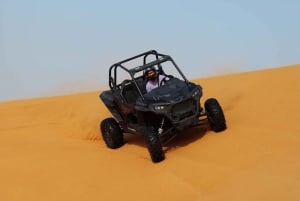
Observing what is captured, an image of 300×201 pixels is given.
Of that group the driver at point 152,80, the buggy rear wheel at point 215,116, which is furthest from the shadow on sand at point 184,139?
the driver at point 152,80

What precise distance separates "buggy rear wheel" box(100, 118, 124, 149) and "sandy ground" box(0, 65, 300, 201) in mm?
142

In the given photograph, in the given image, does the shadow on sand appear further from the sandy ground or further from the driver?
the driver

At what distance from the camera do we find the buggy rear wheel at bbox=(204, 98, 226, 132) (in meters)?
8.89

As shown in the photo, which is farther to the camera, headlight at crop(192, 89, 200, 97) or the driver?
the driver

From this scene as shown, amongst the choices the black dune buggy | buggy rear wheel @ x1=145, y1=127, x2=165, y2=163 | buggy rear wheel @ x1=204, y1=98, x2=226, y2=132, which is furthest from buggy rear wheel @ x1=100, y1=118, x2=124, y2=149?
buggy rear wheel @ x1=204, y1=98, x2=226, y2=132

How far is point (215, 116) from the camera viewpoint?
890 centimetres

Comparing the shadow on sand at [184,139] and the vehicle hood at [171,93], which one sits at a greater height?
the vehicle hood at [171,93]

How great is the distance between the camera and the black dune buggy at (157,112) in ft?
27.8

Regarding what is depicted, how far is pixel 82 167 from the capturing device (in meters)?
8.67

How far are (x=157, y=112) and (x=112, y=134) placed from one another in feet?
4.47

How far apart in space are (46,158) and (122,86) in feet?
5.74

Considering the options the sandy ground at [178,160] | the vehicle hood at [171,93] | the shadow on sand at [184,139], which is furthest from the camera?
the shadow on sand at [184,139]

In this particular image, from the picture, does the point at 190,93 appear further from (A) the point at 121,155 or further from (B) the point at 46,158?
(B) the point at 46,158

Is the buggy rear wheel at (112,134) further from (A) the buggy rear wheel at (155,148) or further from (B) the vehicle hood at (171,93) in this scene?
(A) the buggy rear wheel at (155,148)
